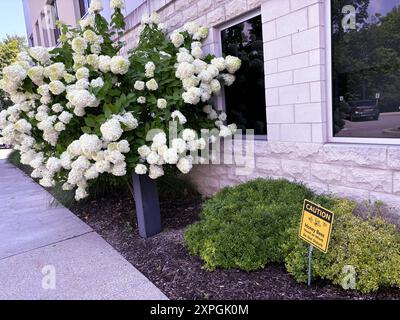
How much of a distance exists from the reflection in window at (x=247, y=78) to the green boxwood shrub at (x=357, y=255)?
175 centimetres

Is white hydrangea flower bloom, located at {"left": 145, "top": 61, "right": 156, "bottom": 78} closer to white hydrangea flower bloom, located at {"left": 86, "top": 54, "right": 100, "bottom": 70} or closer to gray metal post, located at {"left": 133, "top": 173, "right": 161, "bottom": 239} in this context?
Answer: white hydrangea flower bloom, located at {"left": 86, "top": 54, "right": 100, "bottom": 70}

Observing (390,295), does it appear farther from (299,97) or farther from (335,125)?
(299,97)

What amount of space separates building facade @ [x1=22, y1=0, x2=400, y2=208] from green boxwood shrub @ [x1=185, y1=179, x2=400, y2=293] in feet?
1.01

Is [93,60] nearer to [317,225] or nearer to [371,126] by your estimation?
[317,225]

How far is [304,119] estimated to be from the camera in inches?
130

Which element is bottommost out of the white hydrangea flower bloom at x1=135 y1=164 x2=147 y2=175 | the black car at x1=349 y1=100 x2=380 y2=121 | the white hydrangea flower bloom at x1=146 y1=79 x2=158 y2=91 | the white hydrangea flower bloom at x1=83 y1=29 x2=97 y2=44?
the white hydrangea flower bloom at x1=135 y1=164 x2=147 y2=175

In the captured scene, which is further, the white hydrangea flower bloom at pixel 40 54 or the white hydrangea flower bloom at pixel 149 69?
the white hydrangea flower bloom at pixel 149 69

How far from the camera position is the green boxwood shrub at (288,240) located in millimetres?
2287

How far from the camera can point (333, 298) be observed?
2236 mm

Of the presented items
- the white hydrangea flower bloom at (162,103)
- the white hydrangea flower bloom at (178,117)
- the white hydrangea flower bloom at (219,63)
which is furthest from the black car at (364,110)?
the white hydrangea flower bloom at (162,103)

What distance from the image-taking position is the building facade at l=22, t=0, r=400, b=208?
110 inches

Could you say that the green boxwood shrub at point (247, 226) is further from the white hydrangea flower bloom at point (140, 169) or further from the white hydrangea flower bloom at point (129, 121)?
the white hydrangea flower bloom at point (129, 121)

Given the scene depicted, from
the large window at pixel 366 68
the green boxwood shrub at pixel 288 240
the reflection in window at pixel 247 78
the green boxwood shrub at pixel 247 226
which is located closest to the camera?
the green boxwood shrub at pixel 288 240

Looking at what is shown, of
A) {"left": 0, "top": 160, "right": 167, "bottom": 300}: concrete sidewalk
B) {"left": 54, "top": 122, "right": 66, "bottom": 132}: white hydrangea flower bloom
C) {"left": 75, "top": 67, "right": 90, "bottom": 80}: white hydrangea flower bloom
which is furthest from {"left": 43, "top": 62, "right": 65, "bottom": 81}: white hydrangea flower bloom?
{"left": 0, "top": 160, "right": 167, "bottom": 300}: concrete sidewalk
